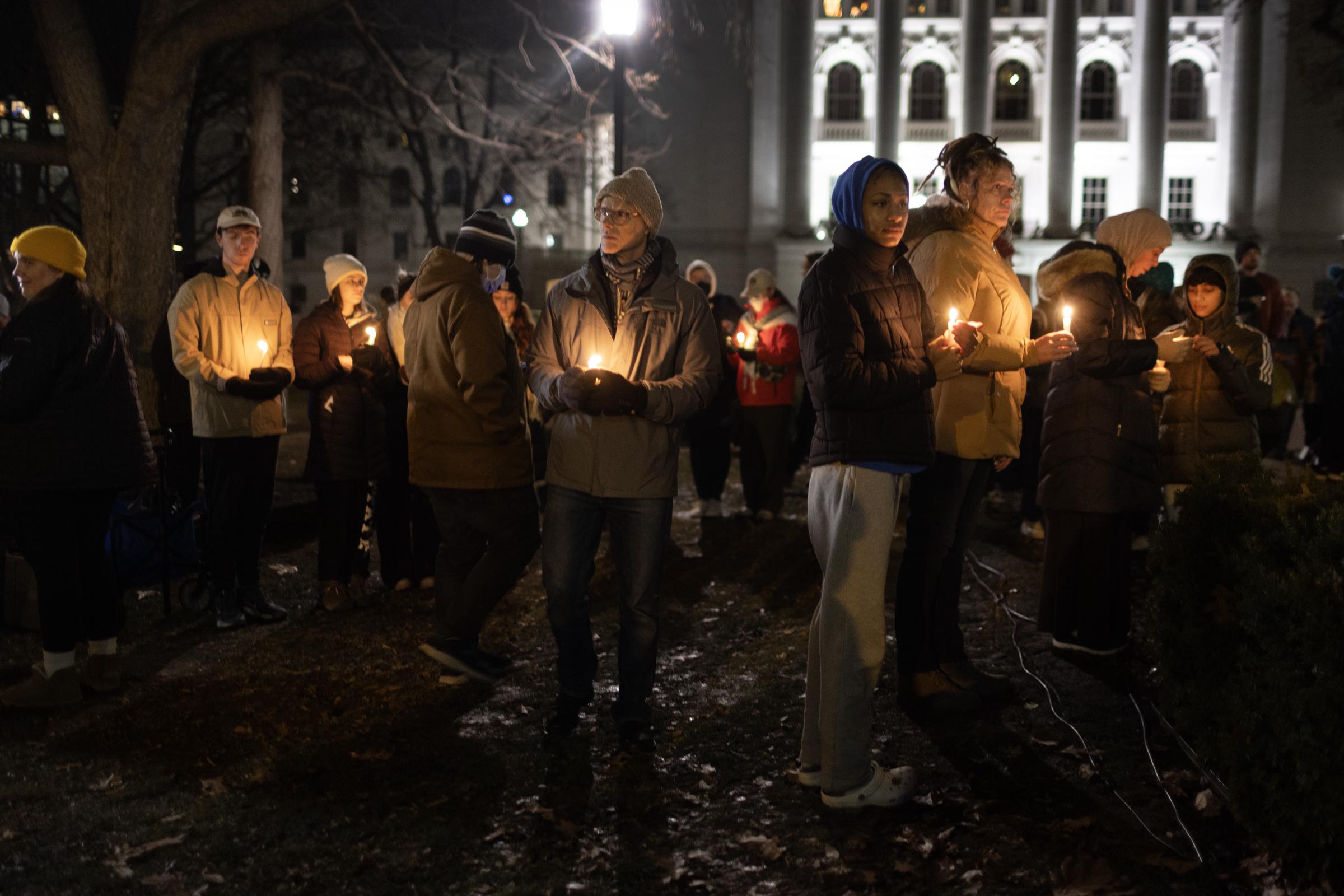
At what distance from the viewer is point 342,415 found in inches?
304

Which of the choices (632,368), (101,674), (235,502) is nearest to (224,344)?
(235,502)

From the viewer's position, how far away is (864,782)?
4.55 metres

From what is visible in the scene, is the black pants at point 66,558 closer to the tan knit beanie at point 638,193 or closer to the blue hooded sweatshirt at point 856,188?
the tan knit beanie at point 638,193

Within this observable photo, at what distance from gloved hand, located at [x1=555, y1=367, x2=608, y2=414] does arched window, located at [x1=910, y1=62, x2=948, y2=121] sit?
60137mm

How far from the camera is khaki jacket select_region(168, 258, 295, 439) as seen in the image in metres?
7.12

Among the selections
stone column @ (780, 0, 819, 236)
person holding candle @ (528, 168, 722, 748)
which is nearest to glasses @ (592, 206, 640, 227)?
person holding candle @ (528, 168, 722, 748)

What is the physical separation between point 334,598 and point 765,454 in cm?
470

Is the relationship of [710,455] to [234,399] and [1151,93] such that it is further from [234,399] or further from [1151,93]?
[1151,93]

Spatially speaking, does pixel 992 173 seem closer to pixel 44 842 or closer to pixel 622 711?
pixel 622 711

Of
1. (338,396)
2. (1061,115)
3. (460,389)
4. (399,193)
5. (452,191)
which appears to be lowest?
(338,396)

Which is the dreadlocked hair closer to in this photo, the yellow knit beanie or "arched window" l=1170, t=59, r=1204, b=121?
the yellow knit beanie

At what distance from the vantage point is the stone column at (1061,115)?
191ft

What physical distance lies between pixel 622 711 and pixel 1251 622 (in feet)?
8.31

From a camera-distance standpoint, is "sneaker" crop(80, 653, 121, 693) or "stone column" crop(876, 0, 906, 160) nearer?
"sneaker" crop(80, 653, 121, 693)
